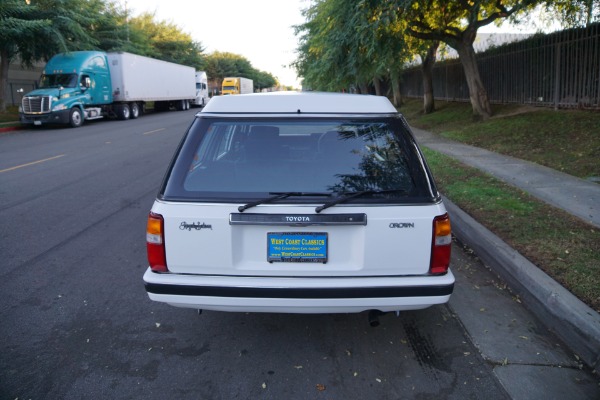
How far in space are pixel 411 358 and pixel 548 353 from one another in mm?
976

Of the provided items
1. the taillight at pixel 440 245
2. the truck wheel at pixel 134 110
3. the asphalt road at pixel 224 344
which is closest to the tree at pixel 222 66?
the truck wheel at pixel 134 110

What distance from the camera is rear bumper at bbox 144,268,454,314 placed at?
3021mm

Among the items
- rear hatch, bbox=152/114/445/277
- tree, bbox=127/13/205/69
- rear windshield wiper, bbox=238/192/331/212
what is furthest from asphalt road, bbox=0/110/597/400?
tree, bbox=127/13/205/69

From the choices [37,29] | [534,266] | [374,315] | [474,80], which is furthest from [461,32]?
[37,29]

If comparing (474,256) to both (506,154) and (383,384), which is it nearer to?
(383,384)

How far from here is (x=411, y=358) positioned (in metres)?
3.38

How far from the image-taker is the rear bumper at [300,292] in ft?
9.91

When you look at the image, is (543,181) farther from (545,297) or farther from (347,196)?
(347,196)

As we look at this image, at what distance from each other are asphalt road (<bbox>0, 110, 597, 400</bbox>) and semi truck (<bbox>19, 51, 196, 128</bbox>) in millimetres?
18557

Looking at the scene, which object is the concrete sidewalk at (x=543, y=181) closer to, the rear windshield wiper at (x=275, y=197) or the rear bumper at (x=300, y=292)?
the rear bumper at (x=300, y=292)

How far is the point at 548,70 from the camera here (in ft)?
49.5

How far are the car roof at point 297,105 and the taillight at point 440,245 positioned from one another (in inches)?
32.9

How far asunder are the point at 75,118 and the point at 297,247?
76.3 ft

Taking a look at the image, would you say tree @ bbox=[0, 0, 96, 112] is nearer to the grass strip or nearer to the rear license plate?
the grass strip
